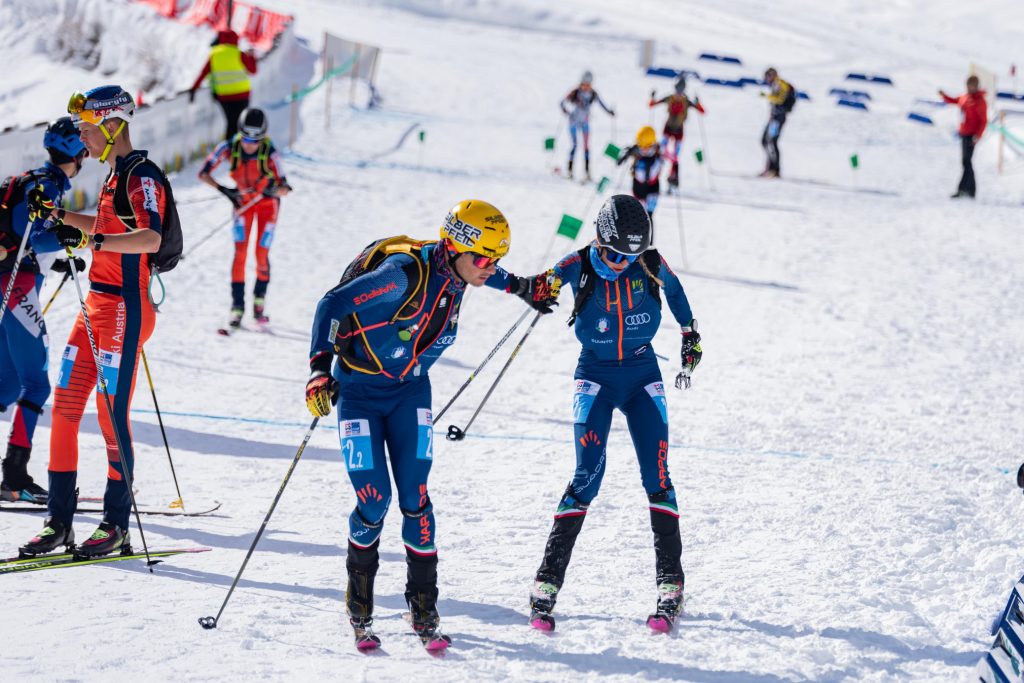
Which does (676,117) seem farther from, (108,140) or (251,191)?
(108,140)

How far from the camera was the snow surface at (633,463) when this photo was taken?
570 cm

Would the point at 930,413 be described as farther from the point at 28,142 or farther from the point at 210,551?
the point at 28,142

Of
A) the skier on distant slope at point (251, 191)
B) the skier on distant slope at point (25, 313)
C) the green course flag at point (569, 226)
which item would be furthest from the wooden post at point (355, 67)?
the skier on distant slope at point (25, 313)

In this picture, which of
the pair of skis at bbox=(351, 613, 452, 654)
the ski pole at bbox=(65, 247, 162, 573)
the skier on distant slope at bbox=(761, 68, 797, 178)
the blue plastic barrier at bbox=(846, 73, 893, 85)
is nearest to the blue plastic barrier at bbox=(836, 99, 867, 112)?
the blue plastic barrier at bbox=(846, 73, 893, 85)

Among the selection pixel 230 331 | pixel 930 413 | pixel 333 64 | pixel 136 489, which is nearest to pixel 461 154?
pixel 333 64

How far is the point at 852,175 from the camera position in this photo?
23.8 m

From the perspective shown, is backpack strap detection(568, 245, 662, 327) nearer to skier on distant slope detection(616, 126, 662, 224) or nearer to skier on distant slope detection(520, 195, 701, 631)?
skier on distant slope detection(520, 195, 701, 631)

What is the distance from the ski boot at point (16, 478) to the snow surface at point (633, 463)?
259mm

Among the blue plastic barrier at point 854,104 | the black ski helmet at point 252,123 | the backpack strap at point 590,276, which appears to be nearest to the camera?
the backpack strap at point 590,276

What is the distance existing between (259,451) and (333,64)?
2066 cm

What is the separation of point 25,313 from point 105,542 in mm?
1648

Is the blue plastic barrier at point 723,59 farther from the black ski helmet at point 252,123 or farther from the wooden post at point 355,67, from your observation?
the black ski helmet at point 252,123

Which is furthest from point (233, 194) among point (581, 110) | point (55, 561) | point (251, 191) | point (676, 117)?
point (581, 110)

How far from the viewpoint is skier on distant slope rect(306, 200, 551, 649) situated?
546cm
